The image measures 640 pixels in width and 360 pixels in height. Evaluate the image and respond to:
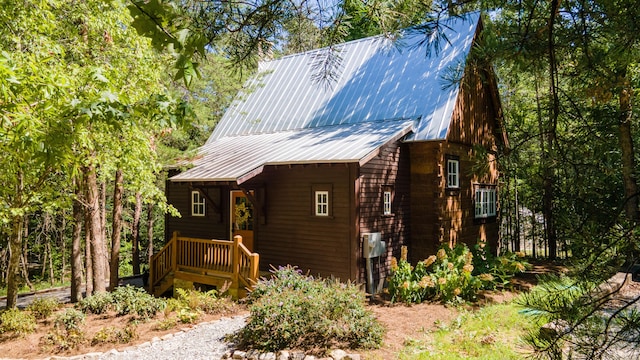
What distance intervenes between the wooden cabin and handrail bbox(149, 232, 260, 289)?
1131 mm

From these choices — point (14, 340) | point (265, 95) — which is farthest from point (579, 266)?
point (265, 95)

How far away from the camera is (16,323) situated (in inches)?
320

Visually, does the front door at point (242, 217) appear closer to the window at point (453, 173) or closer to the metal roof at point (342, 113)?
the metal roof at point (342, 113)

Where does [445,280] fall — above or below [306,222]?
below

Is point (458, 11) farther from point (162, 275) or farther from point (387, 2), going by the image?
point (162, 275)

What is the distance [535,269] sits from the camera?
12500 mm

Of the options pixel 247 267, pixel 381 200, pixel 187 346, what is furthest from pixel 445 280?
pixel 187 346

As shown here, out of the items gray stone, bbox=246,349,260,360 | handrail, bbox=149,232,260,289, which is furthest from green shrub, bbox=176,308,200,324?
gray stone, bbox=246,349,260,360

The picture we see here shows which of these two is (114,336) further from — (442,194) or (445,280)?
(442,194)

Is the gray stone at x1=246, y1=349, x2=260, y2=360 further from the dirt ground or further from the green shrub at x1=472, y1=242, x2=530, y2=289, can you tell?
the green shrub at x1=472, y1=242, x2=530, y2=289

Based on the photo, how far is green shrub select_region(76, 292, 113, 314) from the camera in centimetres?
930

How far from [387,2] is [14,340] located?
9220mm

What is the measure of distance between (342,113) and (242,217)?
4418 millimetres

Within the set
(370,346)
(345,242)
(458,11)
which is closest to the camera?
(458,11)
